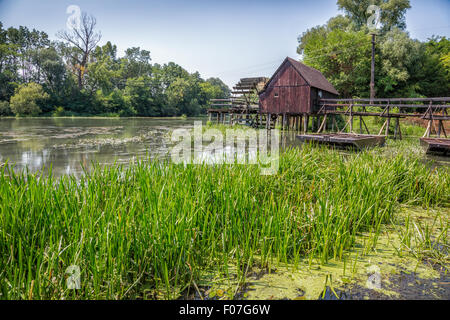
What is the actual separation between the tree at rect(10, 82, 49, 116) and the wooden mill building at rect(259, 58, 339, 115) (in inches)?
1410

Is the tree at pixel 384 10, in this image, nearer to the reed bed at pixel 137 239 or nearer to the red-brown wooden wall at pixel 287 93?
the red-brown wooden wall at pixel 287 93

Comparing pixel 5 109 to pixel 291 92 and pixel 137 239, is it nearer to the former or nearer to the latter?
pixel 291 92

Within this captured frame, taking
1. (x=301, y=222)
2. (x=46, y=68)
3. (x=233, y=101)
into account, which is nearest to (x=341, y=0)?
(x=233, y=101)

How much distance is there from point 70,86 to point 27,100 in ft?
32.0

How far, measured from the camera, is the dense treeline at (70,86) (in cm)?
4328

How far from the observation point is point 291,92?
2372 centimetres

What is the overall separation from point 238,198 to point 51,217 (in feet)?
6.49

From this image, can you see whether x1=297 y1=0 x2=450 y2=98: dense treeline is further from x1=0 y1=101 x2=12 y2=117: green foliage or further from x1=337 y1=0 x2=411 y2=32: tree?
x1=0 y1=101 x2=12 y2=117: green foliage

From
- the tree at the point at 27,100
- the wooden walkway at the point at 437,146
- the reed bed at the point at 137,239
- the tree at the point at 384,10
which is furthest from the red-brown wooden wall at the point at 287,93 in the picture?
the tree at the point at 27,100

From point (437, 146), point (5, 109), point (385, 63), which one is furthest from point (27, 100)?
point (385, 63)

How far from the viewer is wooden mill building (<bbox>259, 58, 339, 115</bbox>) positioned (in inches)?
899

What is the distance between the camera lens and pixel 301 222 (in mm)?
3361

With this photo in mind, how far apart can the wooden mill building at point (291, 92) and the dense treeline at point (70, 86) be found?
35917 mm
